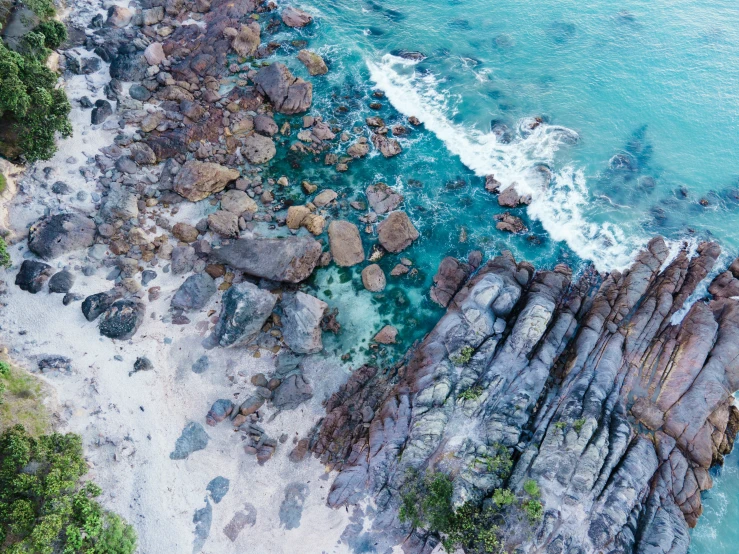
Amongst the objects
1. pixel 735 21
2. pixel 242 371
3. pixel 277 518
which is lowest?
pixel 277 518

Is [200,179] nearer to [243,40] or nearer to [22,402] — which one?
[243,40]

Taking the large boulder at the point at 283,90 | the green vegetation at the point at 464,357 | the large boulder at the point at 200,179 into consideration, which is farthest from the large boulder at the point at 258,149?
the green vegetation at the point at 464,357

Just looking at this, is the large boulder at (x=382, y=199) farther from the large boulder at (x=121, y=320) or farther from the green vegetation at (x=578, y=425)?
the green vegetation at (x=578, y=425)

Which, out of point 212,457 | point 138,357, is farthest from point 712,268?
point 138,357

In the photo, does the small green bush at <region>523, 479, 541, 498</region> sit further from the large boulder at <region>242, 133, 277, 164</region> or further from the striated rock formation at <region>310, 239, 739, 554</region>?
the large boulder at <region>242, 133, 277, 164</region>

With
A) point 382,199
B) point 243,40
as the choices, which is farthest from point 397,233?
point 243,40

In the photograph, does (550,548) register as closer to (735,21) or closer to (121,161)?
(121,161)

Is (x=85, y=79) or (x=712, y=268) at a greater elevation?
(x=85, y=79)

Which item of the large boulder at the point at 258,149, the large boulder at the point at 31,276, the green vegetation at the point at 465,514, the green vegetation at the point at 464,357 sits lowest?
the green vegetation at the point at 465,514
